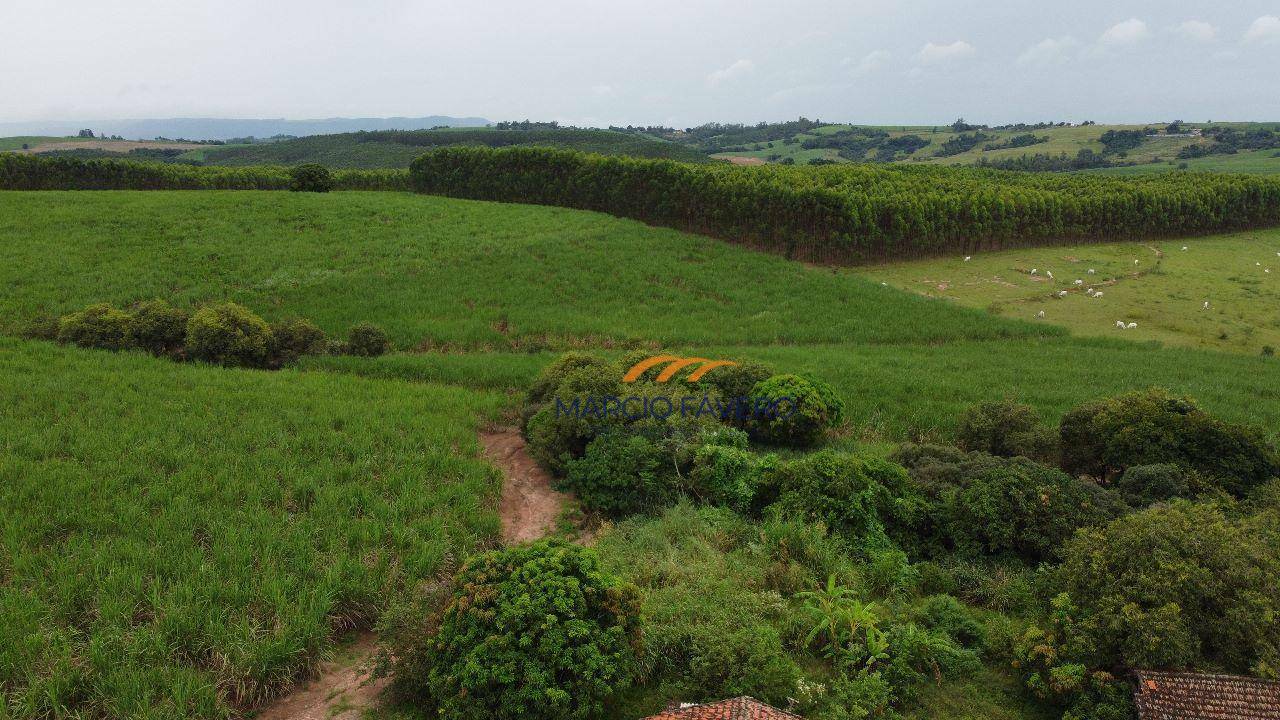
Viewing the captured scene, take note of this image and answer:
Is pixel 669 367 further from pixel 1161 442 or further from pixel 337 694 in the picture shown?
pixel 337 694

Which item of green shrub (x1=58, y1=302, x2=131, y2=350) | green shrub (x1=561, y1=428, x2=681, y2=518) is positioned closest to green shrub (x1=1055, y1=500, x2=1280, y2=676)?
green shrub (x1=561, y1=428, x2=681, y2=518)

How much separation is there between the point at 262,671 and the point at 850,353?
1473 cm

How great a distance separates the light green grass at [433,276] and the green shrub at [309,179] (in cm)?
716

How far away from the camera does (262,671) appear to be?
4789 mm

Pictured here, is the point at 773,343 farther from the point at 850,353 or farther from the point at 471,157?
the point at 471,157

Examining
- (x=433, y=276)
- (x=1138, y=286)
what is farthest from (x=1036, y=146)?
(x=433, y=276)

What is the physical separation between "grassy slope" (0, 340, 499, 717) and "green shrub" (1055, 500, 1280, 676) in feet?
19.8

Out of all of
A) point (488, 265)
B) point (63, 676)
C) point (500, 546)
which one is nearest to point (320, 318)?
point (488, 265)

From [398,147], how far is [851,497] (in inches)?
3880

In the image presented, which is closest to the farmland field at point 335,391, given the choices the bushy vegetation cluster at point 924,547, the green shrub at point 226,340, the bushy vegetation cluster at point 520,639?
the bushy vegetation cluster at point 924,547

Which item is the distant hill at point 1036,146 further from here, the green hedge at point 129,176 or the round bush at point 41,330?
the round bush at point 41,330

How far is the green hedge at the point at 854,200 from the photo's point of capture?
29.9 meters

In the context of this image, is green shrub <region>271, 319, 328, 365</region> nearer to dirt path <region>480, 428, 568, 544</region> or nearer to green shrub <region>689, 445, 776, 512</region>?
dirt path <region>480, 428, 568, 544</region>

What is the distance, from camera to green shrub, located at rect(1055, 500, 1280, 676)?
4.70m
